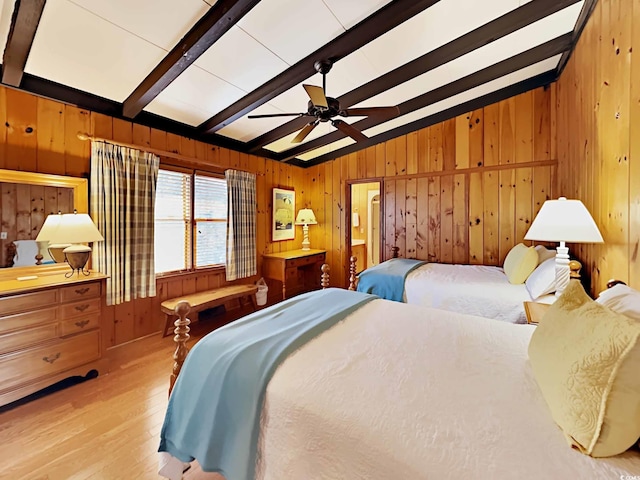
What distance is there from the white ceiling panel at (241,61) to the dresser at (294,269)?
97.4 inches

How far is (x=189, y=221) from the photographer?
3486 millimetres

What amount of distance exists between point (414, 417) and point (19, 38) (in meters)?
2.98

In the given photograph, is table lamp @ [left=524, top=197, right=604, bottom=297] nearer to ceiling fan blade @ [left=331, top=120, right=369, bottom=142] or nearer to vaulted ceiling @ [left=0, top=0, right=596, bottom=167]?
vaulted ceiling @ [left=0, top=0, right=596, bottom=167]

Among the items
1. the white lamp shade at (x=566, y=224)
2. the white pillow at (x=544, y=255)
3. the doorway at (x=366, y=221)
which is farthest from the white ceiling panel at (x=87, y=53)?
the doorway at (x=366, y=221)

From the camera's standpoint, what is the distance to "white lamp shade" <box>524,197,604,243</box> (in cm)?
174

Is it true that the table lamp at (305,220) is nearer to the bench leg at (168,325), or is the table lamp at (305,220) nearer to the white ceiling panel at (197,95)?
the white ceiling panel at (197,95)

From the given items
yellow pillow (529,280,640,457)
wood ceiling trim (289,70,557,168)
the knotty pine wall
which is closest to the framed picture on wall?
the knotty pine wall

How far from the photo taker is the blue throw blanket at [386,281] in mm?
2975

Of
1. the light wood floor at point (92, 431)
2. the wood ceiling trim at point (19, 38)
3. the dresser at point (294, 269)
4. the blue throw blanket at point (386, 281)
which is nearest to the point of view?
the light wood floor at point (92, 431)

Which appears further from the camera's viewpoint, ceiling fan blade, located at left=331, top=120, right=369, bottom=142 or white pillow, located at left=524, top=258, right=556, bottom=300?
ceiling fan blade, located at left=331, top=120, right=369, bottom=142

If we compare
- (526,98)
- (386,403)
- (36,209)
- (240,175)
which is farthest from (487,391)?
(526,98)

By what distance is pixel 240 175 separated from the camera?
3.90 m

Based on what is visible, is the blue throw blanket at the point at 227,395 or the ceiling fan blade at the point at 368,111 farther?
the ceiling fan blade at the point at 368,111

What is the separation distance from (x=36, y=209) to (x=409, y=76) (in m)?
3.51
